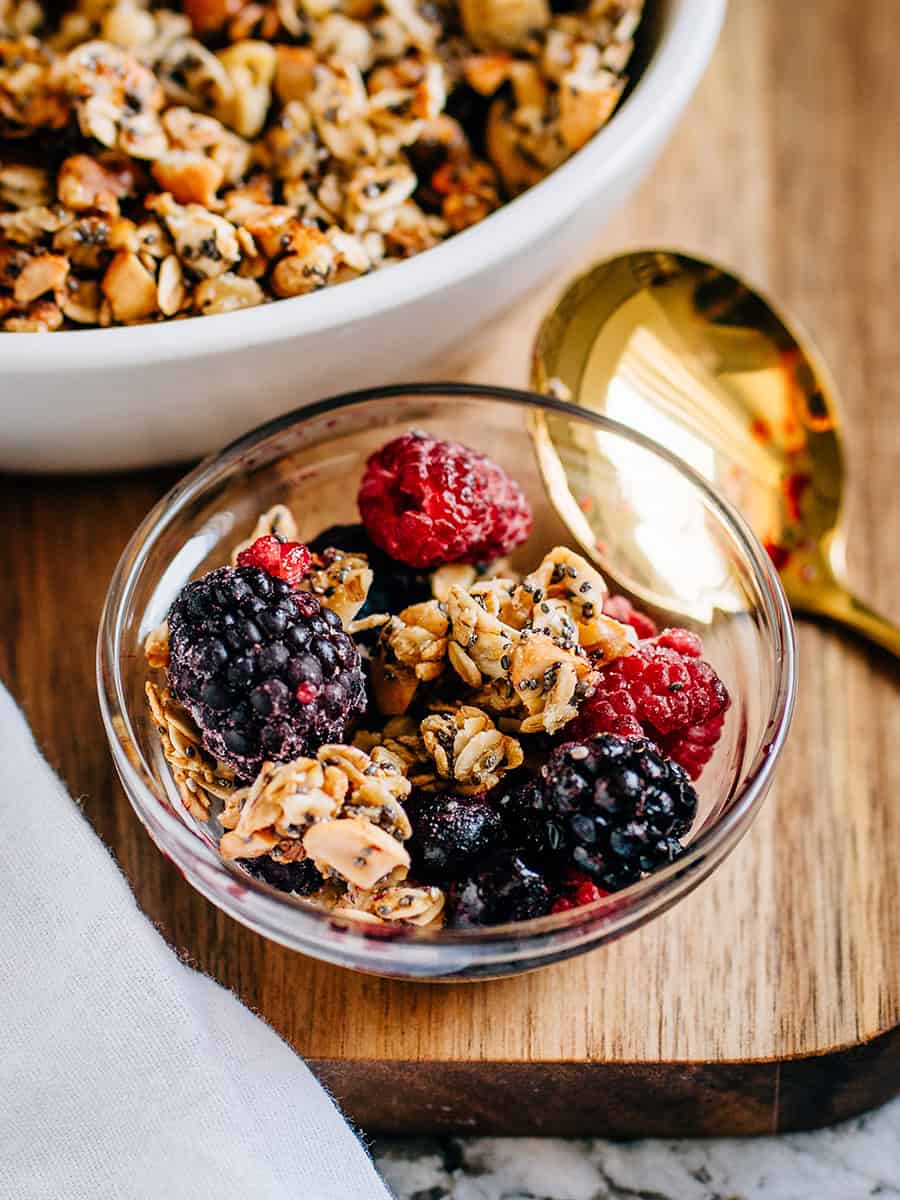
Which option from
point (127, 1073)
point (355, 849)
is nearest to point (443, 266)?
point (355, 849)

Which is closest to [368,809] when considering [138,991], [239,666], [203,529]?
[239,666]

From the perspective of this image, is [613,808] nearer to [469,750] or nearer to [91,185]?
[469,750]

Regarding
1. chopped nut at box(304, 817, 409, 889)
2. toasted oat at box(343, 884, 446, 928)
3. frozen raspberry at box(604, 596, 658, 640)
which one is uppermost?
frozen raspberry at box(604, 596, 658, 640)

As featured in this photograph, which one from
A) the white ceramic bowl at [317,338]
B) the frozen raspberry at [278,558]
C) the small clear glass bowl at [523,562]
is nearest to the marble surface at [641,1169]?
the small clear glass bowl at [523,562]

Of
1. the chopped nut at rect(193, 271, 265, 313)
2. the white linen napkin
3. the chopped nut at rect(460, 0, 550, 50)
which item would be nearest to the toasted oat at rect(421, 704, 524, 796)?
the white linen napkin

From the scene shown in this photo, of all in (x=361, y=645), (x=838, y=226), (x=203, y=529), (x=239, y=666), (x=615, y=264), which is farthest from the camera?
(x=838, y=226)

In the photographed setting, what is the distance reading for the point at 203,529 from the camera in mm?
1053

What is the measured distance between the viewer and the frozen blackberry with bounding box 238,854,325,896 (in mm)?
848

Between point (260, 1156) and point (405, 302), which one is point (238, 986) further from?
point (405, 302)

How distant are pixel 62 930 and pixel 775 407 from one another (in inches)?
28.7

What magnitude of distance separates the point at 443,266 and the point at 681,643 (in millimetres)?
313

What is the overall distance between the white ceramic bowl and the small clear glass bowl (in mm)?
40

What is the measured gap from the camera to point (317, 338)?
0.97 m

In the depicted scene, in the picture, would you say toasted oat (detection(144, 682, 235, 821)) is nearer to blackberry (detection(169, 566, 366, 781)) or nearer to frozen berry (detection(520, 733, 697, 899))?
blackberry (detection(169, 566, 366, 781))
